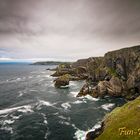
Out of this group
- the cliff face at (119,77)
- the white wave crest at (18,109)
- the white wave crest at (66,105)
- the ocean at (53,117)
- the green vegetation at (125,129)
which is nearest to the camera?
the green vegetation at (125,129)

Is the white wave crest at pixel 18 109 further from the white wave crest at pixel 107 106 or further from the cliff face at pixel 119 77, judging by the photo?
the cliff face at pixel 119 77

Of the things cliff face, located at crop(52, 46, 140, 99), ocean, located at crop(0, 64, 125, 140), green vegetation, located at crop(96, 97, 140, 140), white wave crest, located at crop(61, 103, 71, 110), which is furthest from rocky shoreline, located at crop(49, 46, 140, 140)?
green vegetation, located at crop(96, 97, 140, 140)

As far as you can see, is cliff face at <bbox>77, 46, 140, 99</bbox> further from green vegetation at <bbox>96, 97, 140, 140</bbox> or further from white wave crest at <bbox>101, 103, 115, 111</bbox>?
green vegetation at <bbox>96, 97, 140, 140</bbox>

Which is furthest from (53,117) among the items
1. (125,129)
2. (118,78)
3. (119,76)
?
(119,76)

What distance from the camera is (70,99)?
259 ft

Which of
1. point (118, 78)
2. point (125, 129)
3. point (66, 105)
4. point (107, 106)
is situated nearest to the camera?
point (125, 129)

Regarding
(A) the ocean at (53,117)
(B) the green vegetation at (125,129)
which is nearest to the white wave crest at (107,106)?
(A) the ocean at (53,117)

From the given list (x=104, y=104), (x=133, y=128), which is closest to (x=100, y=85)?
(x=104, y=104)

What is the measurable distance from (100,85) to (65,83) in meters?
37.6

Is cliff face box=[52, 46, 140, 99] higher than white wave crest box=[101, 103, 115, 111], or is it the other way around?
cliff face box=[52, 46, 140, 99]

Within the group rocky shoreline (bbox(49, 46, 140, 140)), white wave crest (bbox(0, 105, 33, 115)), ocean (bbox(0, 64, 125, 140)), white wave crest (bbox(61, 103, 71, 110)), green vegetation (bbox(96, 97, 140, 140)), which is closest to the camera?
green vegetation (bbox(96, 97, 140, 140))

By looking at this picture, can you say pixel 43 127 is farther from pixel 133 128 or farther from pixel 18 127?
pixel 133 128

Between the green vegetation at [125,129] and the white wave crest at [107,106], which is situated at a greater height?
the green vegetation at [125,129]

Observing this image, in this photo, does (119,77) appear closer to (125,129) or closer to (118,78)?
(118,78)
